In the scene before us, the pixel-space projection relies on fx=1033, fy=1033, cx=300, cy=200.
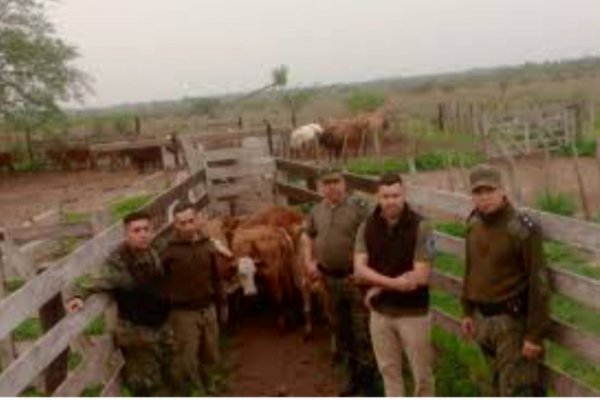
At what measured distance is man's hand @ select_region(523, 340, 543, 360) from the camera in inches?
226

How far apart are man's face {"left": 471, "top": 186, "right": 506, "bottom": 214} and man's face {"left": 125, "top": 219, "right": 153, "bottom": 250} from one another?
245cm

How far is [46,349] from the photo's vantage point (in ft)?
19.1

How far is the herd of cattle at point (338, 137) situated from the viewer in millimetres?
34688

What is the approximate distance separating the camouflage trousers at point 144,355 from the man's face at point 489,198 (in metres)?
2.65

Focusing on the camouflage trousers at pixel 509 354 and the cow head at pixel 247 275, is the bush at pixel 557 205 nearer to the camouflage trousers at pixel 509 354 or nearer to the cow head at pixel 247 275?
the cow head at pixel 247 275

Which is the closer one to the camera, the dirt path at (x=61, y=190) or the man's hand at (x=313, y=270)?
the man's hand at (x=313, y=270)

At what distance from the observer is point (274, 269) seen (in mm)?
10008

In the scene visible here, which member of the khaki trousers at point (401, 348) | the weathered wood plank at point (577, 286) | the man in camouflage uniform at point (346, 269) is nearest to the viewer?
the weathered wood plank at point (577, 286)

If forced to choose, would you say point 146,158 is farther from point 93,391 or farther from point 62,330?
point 62,330

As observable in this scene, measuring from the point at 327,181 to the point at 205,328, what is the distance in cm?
151

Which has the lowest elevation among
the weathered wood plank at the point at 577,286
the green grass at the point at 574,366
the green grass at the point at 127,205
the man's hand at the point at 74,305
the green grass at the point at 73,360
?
the green grass at the point at 127,205

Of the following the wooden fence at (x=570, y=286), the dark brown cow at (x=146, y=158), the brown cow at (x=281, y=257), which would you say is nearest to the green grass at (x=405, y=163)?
the dark brown cow at (x=146, y=158)

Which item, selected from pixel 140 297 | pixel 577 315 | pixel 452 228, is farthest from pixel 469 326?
pixel 452 228

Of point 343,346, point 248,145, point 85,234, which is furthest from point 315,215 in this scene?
point 248,145
